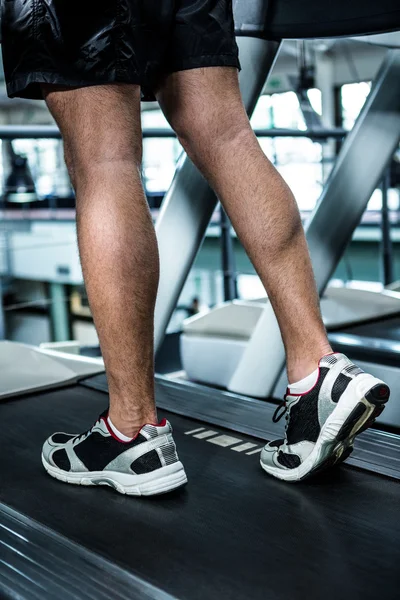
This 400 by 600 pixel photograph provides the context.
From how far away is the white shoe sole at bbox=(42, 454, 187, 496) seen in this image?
0.97m

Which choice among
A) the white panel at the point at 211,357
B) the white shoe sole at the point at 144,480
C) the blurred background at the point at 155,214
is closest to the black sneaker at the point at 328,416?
the white shoe sole at the point at 144,480

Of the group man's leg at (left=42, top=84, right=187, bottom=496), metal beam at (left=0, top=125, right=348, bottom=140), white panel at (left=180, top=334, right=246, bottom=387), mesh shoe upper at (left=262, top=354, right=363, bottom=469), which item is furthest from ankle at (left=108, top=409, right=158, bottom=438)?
metal beam at (left=0, top=125, right=348, bottom=140)

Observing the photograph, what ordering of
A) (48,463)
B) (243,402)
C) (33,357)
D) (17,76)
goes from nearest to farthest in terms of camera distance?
(17,76) < (48,463) < (243,402) < (33,357)

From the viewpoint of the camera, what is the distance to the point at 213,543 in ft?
2.77

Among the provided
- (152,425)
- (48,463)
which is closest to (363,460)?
(152,425)

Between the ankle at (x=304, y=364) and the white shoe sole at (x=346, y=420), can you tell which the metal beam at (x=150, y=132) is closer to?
the ankle at (x=304, y=364)

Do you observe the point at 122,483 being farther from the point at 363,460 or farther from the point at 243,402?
the point at 243,402

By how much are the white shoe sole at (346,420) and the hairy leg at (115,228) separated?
0.25 m

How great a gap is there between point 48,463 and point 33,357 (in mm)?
779

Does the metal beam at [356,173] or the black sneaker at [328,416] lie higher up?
the metal beam at [356,173]

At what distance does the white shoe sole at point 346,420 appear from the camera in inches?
37.3

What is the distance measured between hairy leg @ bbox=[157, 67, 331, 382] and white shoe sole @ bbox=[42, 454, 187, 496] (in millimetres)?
218

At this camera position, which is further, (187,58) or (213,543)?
(187,58)

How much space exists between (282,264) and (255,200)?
102 mm
